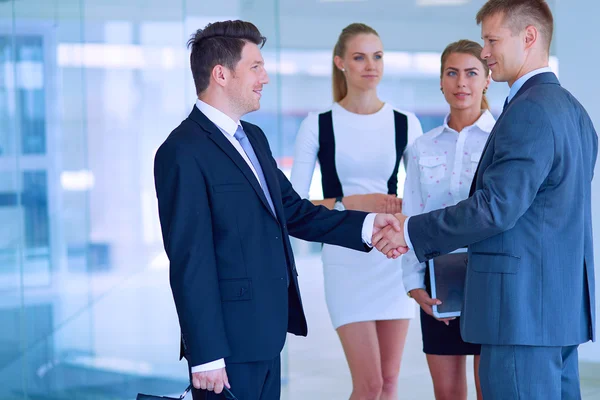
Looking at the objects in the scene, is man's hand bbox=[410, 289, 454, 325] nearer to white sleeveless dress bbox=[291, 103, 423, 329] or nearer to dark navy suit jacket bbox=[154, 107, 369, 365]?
white sleeveless dress bbox=[291, 103, 423, 329]

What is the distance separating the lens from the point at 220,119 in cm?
223

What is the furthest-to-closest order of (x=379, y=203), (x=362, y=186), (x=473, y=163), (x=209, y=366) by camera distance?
1. (x=362, y=186)
2. (x=379, y=203)
3. (x=473, y=163)
4. (x=209, y=366)

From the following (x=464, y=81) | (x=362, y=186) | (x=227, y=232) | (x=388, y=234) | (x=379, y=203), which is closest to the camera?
(x=227, y=232)

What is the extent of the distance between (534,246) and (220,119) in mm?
929

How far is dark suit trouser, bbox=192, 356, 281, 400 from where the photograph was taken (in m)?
2.11

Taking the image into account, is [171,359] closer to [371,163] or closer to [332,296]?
[332,296]

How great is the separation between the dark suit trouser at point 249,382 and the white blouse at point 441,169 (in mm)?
786

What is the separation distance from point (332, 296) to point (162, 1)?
2.16m

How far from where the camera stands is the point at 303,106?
10602mm

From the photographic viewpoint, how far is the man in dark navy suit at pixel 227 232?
6.56ft

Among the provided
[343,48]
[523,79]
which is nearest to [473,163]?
[523,79]

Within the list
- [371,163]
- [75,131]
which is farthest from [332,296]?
[75,131]

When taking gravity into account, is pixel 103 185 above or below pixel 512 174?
below

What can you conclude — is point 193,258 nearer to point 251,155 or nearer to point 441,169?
point 251,155
